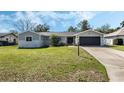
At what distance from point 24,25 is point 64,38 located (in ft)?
67.8

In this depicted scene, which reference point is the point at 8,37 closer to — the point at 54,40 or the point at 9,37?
the point at 9,37

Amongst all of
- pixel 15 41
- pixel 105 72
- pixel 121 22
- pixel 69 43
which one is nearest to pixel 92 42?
pixel 69 43

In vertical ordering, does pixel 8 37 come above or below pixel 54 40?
above

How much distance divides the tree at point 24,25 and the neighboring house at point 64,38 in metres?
17.0

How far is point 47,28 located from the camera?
205 ft

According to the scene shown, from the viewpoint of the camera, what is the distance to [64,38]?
36.6 m

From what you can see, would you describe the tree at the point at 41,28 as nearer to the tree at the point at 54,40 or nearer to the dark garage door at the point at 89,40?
the tree at the point at 54,40

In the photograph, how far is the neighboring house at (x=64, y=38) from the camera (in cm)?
3241

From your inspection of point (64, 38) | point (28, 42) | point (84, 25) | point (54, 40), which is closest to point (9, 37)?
point (64, 38)

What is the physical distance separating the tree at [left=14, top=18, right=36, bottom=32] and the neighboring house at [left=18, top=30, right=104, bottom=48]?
55.8ft

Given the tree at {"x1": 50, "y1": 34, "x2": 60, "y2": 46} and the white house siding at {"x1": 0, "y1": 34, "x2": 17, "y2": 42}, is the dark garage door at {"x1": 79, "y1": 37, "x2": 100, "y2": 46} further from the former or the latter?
the white house siding at {"x1": 0, "y1": 34, "x2": 17, "y2": 42}
